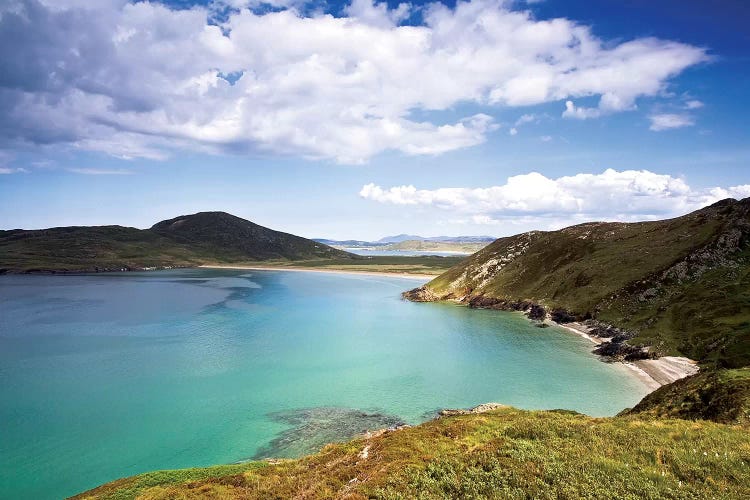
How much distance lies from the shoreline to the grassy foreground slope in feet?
150

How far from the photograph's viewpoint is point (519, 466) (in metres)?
20.6

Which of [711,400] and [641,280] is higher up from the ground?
[641,280]

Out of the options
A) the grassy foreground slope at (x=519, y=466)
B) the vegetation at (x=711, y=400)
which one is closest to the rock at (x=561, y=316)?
the vegetation at (x=711, y=400)

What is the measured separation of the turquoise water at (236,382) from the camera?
4475 centimetres

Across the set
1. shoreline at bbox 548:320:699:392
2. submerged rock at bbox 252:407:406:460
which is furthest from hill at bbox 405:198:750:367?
submerged rock at bbox 252:407:406:460

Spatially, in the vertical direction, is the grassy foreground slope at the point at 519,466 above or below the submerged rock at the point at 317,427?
above

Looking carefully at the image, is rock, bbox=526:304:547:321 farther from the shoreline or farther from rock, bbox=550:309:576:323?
the shoreline

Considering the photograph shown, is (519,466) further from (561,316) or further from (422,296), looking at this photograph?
(422,296)

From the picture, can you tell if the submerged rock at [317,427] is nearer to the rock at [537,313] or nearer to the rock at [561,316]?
the rock at [561,316]

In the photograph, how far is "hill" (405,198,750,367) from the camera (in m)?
76.3

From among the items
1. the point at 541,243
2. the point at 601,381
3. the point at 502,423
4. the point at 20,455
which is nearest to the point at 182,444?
the point at 20,455

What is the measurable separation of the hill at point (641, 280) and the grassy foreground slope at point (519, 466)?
49.6 meters

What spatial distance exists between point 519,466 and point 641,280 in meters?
103

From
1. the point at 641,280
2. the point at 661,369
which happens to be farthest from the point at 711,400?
the point at 641,280
